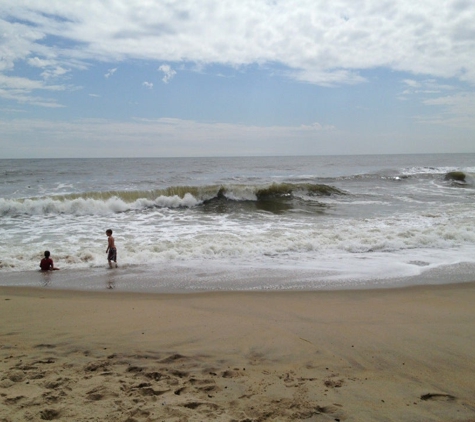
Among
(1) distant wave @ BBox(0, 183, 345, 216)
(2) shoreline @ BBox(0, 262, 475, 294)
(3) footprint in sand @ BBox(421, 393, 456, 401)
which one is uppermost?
(1) distant wave @ BBox(0, 183, 345, 216)

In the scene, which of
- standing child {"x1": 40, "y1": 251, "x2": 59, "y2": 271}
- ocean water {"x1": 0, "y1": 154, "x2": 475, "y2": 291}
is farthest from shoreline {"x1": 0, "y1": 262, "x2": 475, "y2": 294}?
standing child {"x1": 40, "y1": 251, "x2": 59, "y2": 271}

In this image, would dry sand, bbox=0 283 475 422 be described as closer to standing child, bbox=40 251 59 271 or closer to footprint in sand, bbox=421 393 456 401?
footprint in sand, bbox=421 393 456 401

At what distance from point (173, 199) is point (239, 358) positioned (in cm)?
1628

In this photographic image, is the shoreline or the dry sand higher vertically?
the dry sand

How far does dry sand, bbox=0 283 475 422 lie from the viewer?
2.92 metres

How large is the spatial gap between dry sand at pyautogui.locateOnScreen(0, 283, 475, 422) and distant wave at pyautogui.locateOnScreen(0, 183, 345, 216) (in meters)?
11.5

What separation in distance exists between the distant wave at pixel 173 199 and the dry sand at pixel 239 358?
37.7 feet

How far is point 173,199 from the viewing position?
19641 millimetres

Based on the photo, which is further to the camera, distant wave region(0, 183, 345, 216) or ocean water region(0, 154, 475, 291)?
distant wave region(0, 183, 345, 216)

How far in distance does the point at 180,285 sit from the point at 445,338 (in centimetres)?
420

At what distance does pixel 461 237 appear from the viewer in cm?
1025

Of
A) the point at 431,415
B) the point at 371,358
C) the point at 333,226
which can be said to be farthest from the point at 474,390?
the point at 333,226

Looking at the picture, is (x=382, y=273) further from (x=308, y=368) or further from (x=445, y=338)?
(x=308, y=368)

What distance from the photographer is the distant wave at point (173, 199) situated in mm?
16453
